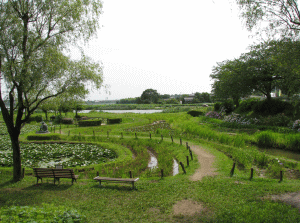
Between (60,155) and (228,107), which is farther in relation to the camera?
(228,107)

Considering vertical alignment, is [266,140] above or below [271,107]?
below

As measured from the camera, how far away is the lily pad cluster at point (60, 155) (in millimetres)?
12033

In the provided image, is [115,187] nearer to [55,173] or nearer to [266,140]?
[55,173]

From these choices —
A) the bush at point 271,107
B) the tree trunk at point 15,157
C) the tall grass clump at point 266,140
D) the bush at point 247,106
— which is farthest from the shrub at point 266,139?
the bush at point 247,106

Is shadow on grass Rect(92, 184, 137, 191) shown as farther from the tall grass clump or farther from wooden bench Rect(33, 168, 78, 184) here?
the tall grass clump

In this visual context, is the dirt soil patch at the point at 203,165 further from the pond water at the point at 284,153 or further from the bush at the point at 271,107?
the bush at the point at 271,107

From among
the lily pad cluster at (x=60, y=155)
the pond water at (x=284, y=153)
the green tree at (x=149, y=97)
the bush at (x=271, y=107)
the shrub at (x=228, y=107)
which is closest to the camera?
the lily pad cluster at (x=60, y=155)

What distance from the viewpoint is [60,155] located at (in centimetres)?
1377

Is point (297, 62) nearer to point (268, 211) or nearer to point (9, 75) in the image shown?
point (268, 211)

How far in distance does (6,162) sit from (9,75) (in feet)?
22.9

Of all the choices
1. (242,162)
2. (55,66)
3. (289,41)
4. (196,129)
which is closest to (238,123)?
(196,129)

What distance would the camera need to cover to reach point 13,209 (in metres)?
4.93

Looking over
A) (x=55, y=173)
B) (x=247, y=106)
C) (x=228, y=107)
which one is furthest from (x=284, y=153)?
(x=228, y=107)

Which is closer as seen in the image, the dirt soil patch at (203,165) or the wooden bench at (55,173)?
the wooden bench at (55,173)
